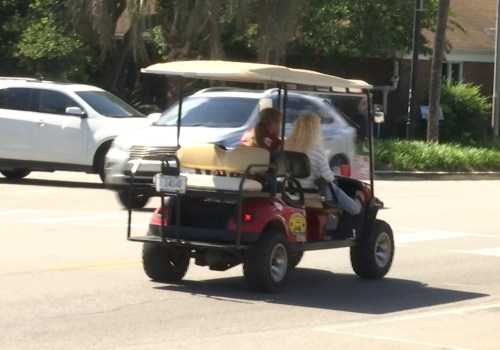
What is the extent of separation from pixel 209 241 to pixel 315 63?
28017 mm

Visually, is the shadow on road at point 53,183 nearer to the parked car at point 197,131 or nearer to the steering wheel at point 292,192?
the parked car at point 197,131

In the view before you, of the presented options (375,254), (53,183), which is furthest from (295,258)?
(53,183)

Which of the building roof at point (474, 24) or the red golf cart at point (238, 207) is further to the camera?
the building roof at point (474, 24)

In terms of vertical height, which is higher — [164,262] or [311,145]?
[311,145]

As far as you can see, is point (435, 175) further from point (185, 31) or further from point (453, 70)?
point (453, 70)

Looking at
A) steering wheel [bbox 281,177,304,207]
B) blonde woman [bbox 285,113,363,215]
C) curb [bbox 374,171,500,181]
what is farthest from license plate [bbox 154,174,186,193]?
curb [bbox 374,171,500,181]

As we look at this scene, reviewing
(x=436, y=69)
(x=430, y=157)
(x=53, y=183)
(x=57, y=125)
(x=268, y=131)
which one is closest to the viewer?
(x=268, y=131)

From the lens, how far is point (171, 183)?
36.2 feet

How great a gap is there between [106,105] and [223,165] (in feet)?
38.3

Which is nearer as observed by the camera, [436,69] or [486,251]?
[486,251]

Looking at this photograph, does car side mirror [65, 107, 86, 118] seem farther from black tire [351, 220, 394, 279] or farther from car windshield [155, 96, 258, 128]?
black tire [351, 220, 394, 279]

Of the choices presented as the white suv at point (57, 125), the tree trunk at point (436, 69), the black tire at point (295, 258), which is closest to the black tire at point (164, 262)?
the black tire at point (295, 258)

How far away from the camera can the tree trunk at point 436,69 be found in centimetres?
3155

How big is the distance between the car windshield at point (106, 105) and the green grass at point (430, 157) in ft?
28.9
